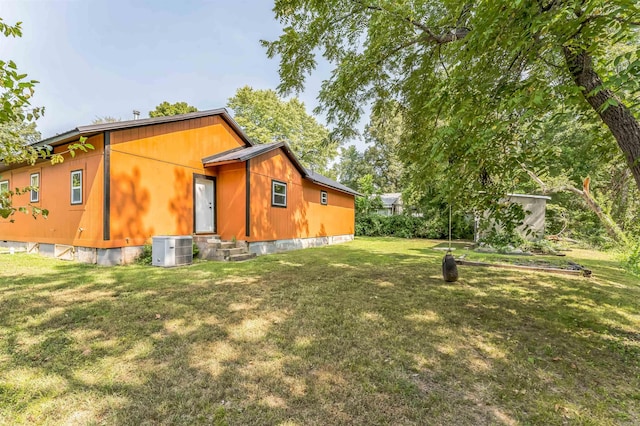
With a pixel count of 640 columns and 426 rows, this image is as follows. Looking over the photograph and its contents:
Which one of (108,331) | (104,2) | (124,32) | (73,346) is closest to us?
(73,346)

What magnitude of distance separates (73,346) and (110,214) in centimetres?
539

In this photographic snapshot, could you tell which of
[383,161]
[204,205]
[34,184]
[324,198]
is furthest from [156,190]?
[383,161]

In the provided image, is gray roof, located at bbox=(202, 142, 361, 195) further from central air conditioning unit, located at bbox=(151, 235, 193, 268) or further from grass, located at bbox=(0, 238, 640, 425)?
grass, located at bbox=(0, 238, 640, 425)

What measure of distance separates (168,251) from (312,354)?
19.6ft

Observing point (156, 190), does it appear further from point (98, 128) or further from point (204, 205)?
point (98, 128)

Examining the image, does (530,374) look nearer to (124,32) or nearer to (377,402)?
(377,402)

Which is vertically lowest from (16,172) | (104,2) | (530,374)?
(530,374)

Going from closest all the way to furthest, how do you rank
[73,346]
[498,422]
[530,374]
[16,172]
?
[498,422], [530,374], [73,346], [16,172]

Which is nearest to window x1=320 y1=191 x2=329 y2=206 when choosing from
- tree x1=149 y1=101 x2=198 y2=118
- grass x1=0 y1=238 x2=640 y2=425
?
grass x1=0 y1=238 x2=640 y2=425

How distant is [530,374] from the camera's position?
259 cm

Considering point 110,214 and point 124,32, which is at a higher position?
point 124,32

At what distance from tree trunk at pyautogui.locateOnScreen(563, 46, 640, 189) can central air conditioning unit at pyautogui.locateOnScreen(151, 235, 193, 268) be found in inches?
321

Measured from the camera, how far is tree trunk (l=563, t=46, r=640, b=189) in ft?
9.45

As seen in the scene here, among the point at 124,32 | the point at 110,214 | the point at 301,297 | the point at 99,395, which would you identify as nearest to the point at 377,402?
the point at 99,395
